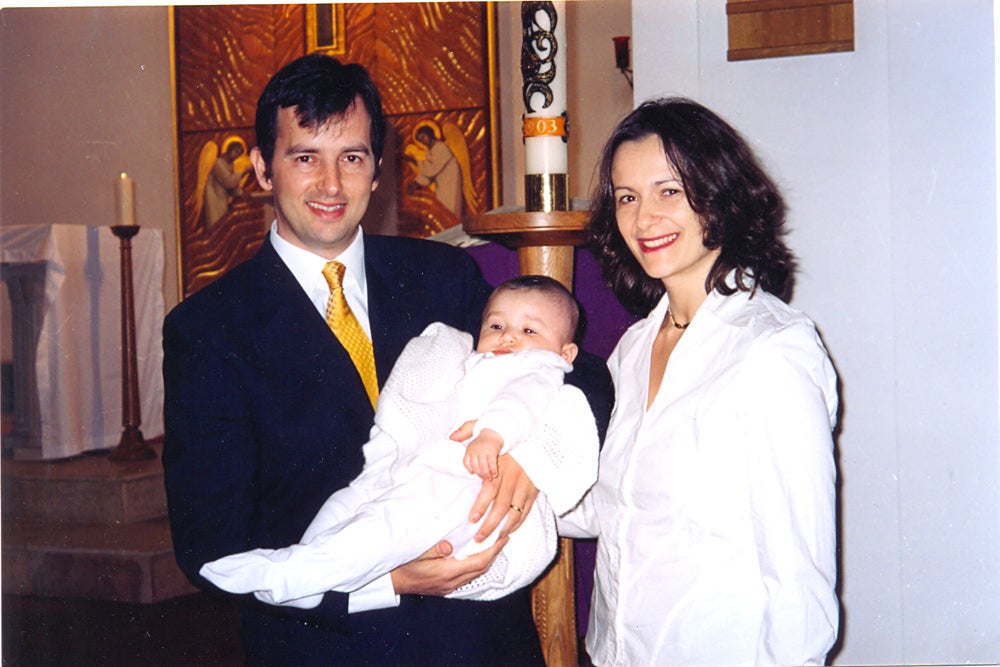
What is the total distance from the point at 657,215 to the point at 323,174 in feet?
1.75

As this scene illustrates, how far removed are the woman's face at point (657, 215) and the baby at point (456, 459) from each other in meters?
0.20

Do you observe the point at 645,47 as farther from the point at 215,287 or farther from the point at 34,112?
the point at 34,112

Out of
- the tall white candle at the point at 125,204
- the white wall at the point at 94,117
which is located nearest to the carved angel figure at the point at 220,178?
the white wall at the point at 94,117

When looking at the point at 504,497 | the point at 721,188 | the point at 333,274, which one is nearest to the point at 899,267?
the point at 721,188

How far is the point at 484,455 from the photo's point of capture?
1.39 metres

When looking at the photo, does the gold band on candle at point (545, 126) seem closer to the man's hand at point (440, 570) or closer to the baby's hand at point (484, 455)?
the baby's hand at point (484, 455)

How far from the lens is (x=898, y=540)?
2.02m

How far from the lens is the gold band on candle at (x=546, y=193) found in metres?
1.76

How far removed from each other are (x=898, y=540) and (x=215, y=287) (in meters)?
1.47

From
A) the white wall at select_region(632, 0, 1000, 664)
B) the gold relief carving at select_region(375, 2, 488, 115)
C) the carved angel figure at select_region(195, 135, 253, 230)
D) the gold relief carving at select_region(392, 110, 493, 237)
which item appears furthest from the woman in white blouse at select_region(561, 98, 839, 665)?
the carved angel figure at select_region(195, 135, 253, 230)

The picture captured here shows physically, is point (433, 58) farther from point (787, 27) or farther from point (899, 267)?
point (899, 267)

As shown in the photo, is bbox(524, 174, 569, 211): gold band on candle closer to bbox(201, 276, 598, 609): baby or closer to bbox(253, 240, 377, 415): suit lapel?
bbox(201, 276, 598, 609): baby

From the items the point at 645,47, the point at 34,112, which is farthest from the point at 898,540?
the point at 34,112

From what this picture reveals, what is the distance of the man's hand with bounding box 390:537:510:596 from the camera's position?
141cm
